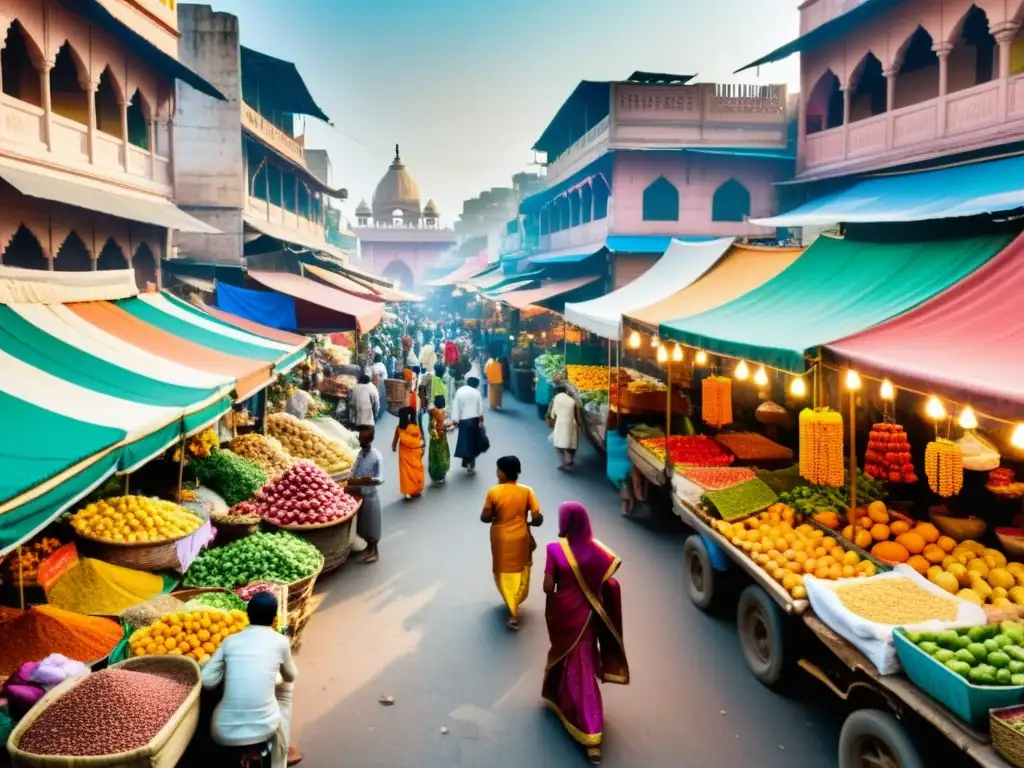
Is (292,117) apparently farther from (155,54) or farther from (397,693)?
(397,693)

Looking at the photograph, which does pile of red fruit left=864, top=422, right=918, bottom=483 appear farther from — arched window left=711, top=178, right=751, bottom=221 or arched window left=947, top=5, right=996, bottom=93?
arched window left=711, top=178, right=751, bottom=221

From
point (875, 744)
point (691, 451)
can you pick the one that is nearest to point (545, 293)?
point (691, 451)

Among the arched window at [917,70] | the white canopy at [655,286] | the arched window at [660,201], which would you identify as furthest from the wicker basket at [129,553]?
the arched window at [660,201]

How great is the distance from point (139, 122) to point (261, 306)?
4569 millimetres

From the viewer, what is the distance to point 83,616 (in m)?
4.55

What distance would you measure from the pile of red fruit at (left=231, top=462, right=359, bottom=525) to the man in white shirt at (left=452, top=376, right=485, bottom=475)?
12.4 ft

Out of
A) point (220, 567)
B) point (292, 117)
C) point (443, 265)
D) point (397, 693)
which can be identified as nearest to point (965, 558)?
point (397, 693)

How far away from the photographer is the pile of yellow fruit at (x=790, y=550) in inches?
202

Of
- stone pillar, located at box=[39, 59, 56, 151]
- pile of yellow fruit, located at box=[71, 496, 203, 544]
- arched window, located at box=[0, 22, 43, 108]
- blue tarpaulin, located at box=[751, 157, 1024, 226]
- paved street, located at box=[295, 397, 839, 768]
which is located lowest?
paved street, located at box=[295, 397, 839, 768]

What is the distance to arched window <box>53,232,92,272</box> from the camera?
12305 millimetres

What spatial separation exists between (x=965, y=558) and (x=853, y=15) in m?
13.7

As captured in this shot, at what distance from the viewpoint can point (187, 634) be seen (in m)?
4.33

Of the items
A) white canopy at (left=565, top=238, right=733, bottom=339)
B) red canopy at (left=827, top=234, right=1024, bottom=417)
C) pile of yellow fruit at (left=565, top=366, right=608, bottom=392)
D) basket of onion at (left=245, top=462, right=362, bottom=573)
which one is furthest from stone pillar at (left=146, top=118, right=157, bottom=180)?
red canopy at (left=827, top=234, right=1024, bottom=417)

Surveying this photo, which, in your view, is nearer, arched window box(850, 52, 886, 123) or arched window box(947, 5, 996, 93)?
arched window box(947, 5, 996, 93)
